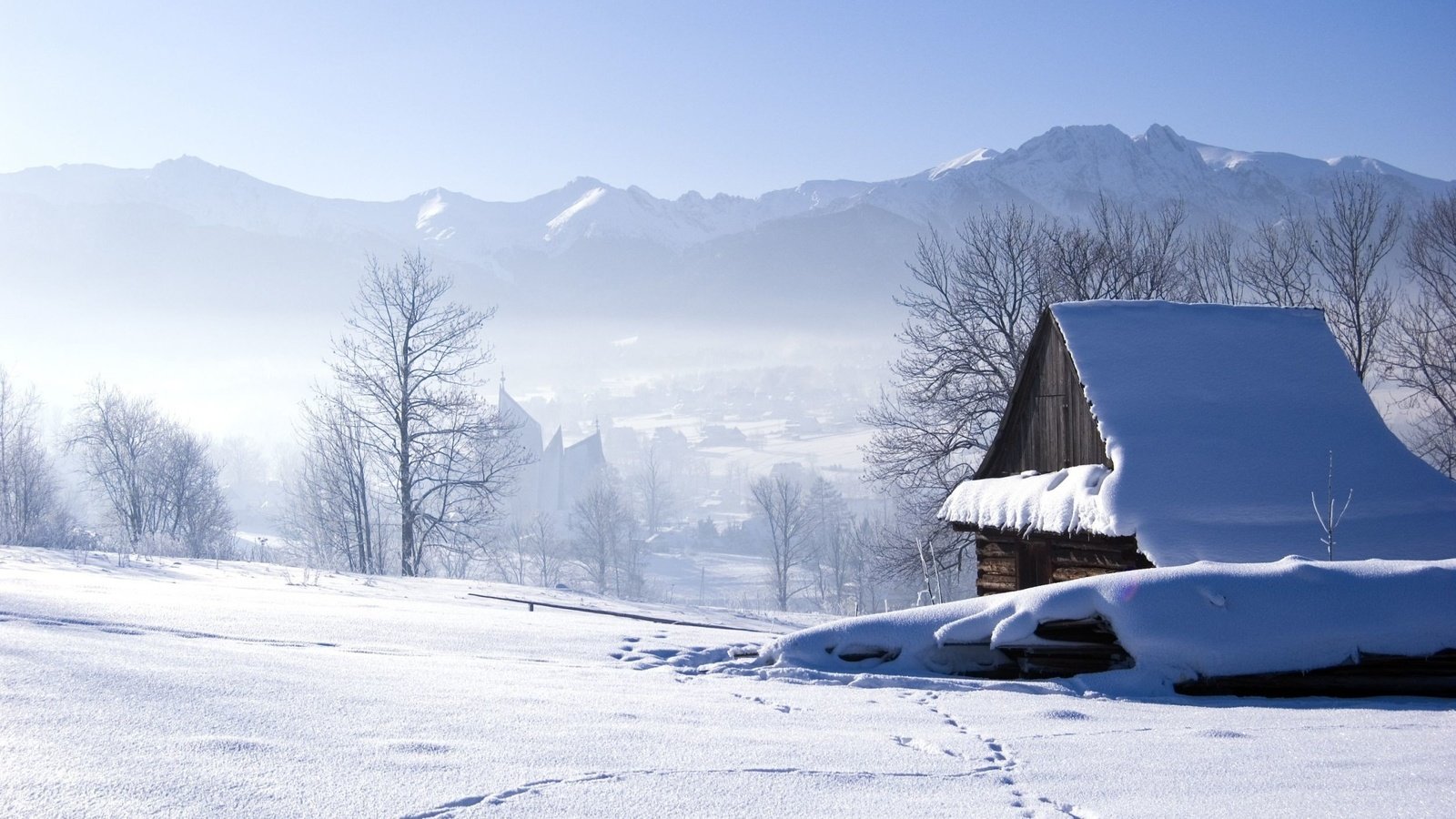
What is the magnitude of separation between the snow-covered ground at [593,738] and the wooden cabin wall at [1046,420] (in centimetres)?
1099

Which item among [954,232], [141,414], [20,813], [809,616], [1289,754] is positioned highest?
[954,232]

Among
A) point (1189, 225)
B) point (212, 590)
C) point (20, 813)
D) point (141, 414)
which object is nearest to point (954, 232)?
point (1189, 225)

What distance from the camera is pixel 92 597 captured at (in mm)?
6121

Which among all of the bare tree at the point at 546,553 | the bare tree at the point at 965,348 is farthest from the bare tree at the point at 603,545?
the bare tree at the point at 965,348

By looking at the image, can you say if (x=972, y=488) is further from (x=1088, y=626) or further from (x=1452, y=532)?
(x=1088, y=626)

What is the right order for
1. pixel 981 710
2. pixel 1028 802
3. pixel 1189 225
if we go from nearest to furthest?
pixel 1028 802
pixel 981 710
pixel 1189 225

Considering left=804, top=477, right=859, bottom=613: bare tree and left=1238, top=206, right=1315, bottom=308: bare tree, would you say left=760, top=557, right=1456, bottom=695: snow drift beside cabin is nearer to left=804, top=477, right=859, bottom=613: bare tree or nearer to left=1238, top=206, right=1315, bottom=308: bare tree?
left=1238, top=206, right=1315, bottom=308: bare tree

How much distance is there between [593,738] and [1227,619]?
3.94 metres

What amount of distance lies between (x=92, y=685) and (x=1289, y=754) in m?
4.62

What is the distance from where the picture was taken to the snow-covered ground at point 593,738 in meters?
2.66

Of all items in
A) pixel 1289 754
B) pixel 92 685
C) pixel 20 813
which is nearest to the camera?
pixel 20 813

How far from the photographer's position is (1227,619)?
17.7 ft

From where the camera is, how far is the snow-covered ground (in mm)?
2656

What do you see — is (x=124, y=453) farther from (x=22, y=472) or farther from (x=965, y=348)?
(x=965, y=348)
